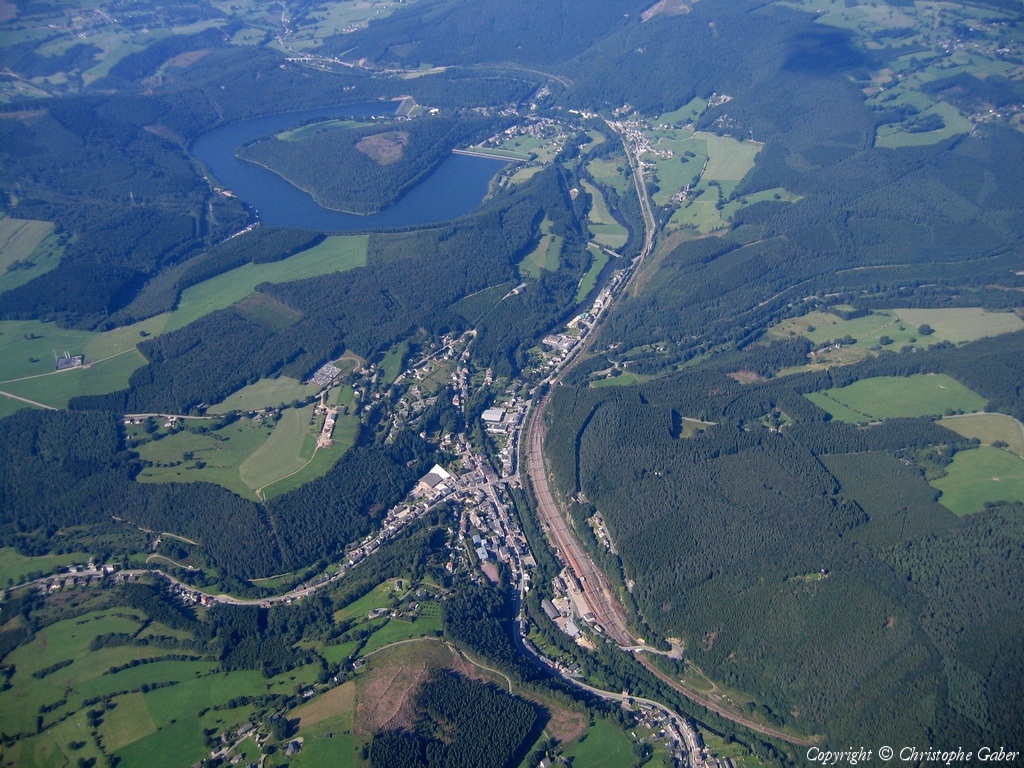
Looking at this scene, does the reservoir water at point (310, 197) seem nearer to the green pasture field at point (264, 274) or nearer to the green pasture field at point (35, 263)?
the green pasture field at point (264, 274)

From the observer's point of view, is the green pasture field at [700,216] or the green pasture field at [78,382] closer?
the green pasture field at [78,382]

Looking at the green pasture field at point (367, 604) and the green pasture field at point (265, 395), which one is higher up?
the green pasture field at point (265, 395)

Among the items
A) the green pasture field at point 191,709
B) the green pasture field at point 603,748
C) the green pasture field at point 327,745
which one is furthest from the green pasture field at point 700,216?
the green pasture field at point 327,745

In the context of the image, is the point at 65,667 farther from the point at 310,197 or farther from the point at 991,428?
the point at 310,197

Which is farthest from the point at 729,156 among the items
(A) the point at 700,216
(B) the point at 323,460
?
(B) the point at 323,460

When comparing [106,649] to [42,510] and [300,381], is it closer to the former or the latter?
[42,510]

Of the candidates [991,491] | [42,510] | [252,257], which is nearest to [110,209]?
[252,257]

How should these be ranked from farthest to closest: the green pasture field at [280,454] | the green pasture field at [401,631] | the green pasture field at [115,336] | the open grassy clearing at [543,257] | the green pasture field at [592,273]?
the open grassy clearing at [543,257] → the green pasture field at [592,273] → the green pasture field at [115,336] → the green pasture field at [280,454] → the green pasture field at [401,631]
